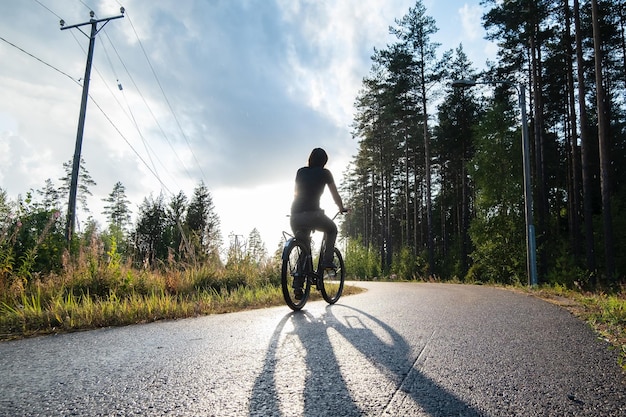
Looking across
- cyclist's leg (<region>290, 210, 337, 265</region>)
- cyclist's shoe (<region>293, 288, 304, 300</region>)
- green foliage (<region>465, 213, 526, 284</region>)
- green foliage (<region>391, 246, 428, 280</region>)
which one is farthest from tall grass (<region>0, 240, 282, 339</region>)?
green foliage (<region>391, 246, 428, 280</region>)

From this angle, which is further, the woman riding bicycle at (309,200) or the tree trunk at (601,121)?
the tree trunk at (601,121)

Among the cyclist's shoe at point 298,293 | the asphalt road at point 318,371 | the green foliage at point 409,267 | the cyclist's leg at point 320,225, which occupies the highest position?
the cyclist's leg at point 320,225

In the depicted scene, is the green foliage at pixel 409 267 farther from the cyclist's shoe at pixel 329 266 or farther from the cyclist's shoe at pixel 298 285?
the cyclist's shoe at pixel 298 285

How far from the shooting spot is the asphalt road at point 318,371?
191cm

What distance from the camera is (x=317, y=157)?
5.85 m

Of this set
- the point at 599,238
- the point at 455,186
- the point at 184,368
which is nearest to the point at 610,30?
the point at 599,238

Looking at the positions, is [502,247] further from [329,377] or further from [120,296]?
[329,377]

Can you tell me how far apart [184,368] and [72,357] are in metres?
1.00

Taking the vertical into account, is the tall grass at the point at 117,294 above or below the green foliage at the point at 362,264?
above

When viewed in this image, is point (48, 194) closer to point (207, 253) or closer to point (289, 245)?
point (207, 253)

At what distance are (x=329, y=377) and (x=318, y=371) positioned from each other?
5.7 inches

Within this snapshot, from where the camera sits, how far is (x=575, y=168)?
23688mm

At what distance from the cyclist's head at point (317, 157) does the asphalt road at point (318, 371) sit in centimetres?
254

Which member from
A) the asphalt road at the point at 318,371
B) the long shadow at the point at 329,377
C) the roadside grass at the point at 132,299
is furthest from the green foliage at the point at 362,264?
the long shadow at the point at 329,377
